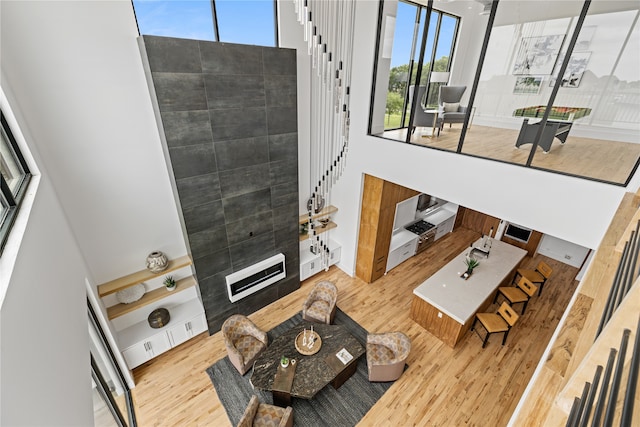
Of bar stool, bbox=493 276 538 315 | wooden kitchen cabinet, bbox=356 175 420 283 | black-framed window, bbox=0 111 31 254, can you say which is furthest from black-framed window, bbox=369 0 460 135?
black-framed window, bbox=0 111 31 254

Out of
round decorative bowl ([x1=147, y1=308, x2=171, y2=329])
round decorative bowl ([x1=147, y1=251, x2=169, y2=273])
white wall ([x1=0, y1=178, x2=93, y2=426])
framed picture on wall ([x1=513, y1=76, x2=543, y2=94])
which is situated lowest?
round decorative bowl ([x1=147, y1=308, x2=171, y2=329])

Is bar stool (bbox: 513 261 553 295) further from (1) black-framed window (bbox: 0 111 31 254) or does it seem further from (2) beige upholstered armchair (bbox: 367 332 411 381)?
(1) black-framed window (bbox: 0 111 31 254)

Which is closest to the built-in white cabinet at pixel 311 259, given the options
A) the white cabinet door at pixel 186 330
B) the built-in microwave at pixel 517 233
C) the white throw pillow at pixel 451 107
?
the white cabinet door at pixel 186 330

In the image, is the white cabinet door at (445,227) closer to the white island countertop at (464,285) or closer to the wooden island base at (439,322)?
the white island countertop at (464,285)

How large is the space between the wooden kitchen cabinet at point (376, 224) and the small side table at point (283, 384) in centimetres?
295

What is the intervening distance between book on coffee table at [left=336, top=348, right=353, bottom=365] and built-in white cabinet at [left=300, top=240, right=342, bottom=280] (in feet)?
7.50

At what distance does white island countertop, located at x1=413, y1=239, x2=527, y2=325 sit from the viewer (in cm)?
507

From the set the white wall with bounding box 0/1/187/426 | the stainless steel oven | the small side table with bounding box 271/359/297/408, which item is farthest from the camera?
the stainless steel oven

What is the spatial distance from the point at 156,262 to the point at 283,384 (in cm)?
272

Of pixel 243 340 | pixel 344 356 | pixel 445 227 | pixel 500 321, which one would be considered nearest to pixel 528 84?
pixel 445 227

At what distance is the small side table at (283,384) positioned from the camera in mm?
3908

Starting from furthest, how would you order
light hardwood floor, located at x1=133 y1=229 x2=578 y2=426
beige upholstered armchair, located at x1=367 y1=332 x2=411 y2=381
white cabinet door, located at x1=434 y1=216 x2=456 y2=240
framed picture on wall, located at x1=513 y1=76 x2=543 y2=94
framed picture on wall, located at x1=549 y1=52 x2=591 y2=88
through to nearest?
white cabinet door, located at x1=434 y1=216 x2=456 y2=240
framed picture on wall, located at x1=513 y1=76 x2=543 y2=94
framed picture on wall, located at x1=549 y1=52 x2=591 y2=88
beige upholstered armchair, located at x1=367 y1=332 x2=411 y2=381
light hardwood floor, located at x1=133 y1=229 x2=578 y2=426

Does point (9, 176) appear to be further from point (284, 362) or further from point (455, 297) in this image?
point (455, 297)

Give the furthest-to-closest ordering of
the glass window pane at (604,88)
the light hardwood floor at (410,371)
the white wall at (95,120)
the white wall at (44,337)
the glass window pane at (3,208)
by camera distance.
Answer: the glass window pane at (604,88)
the light hardwood floor at (410,371)
the white wall at (95,120)
the glass window pane at (3,208)
the white wall at (44,337)
